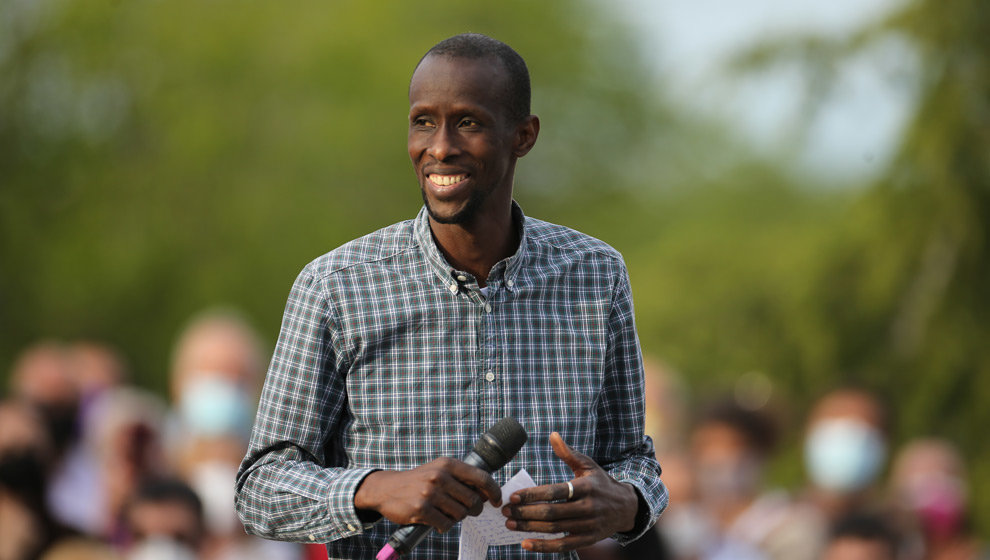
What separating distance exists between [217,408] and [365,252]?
5620mm

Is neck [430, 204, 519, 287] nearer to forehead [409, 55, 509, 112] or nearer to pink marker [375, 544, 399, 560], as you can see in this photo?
forehead [409, 55, 509, 112]

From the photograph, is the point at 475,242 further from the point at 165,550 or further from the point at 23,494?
the point at 23,494

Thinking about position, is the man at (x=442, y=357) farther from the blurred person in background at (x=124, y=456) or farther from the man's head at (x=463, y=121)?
the blurred person in background at (x=124, y=456)

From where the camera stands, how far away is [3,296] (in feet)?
52.3

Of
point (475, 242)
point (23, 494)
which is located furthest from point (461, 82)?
point (23, 494)

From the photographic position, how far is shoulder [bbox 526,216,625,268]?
3.60m

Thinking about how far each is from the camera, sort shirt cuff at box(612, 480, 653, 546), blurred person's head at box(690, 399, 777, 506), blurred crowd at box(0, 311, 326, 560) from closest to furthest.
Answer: shirt cuff at box(612, 480, 653, 546) → blurred crowd at box(0, 311, 326, 560) → blurred person's head at box(690, 399, 777, 506)

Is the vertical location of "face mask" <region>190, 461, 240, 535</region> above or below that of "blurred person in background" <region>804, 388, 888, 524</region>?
below

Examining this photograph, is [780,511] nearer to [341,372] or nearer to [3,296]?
[341,372]

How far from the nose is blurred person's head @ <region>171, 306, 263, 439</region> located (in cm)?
578

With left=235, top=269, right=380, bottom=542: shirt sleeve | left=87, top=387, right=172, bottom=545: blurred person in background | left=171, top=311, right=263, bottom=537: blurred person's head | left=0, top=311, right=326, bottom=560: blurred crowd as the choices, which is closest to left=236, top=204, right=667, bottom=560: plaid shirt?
left=235, top=269, right=380, bottom=542: shirt sleeve

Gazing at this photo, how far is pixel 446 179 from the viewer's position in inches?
130

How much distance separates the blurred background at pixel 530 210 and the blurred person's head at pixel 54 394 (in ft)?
0.07

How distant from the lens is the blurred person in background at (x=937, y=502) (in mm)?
9031
